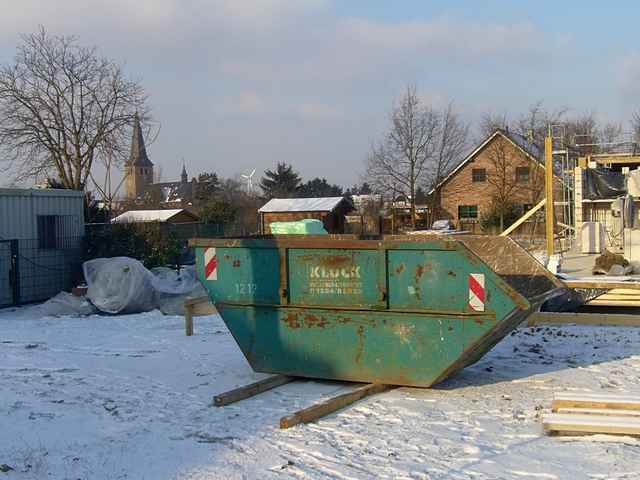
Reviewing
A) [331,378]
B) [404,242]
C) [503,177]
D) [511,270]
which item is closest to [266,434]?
[331,378]

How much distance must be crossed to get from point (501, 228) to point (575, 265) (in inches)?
1156

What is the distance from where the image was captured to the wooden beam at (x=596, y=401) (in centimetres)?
681

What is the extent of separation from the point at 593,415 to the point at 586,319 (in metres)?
4.41

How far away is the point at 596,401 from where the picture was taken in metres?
6.90

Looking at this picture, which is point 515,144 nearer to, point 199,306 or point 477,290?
point 199,306

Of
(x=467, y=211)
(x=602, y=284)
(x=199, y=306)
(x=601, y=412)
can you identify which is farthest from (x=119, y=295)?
(x=467, y=211)

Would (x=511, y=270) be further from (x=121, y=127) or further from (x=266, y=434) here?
(x=121, y=127)

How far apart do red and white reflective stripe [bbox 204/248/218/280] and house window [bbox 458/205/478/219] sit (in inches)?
1819

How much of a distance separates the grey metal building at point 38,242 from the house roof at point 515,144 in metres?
35.7

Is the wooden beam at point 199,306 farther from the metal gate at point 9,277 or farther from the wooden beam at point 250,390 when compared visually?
the metal gate at point 9,277

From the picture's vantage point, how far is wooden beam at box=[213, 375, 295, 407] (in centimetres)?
762

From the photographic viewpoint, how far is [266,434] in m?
6.54

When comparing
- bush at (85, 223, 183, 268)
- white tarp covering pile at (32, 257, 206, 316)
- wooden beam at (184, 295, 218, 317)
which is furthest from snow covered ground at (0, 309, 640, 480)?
bush at (85, 223, 183, 268)

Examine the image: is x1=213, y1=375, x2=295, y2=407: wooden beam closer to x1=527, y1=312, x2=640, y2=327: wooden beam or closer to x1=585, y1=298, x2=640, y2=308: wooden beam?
x1=527, y1=312, x2=640, y2=327: wooden beam
